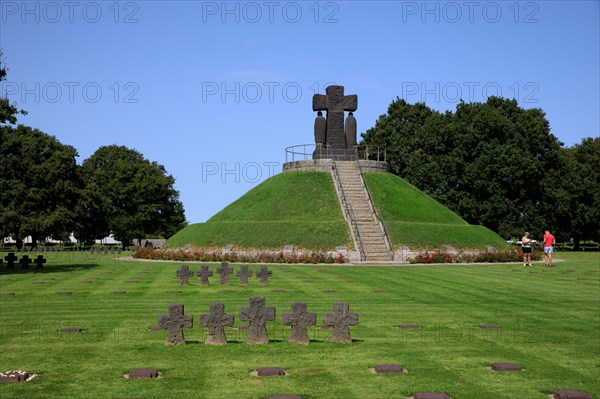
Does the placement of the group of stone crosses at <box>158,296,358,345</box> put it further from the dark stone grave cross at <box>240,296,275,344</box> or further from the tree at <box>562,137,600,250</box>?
the tree at <box>562,137,600,250</box>

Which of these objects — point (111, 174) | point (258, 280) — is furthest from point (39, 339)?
point (111, 174)

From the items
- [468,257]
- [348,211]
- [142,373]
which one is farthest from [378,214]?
[142,373]

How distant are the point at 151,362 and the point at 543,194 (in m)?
83.6

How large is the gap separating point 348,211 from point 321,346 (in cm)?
4466

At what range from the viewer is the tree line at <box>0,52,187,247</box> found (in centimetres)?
8562

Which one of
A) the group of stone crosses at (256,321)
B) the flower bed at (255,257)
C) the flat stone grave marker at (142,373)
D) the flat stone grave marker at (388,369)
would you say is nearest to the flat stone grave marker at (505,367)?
the flat stone grave marker at (388,369)

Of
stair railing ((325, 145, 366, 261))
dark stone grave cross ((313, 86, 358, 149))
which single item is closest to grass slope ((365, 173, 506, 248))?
stair railing ((325, 145, 366, 261))

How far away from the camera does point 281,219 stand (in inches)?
2418

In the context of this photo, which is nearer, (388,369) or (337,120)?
(388,369)

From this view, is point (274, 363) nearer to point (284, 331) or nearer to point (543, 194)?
point (284, 331)

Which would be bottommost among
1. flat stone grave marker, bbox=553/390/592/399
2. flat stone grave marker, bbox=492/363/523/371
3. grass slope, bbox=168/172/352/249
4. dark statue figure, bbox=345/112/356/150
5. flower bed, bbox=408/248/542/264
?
flat stone grave marker, bbox=553/390/592/399

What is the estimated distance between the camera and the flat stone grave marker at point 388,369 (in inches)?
525

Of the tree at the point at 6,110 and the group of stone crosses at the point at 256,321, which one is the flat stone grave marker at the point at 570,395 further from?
the tree at the point at 6,110

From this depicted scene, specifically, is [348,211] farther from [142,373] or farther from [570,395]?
[570,395]
